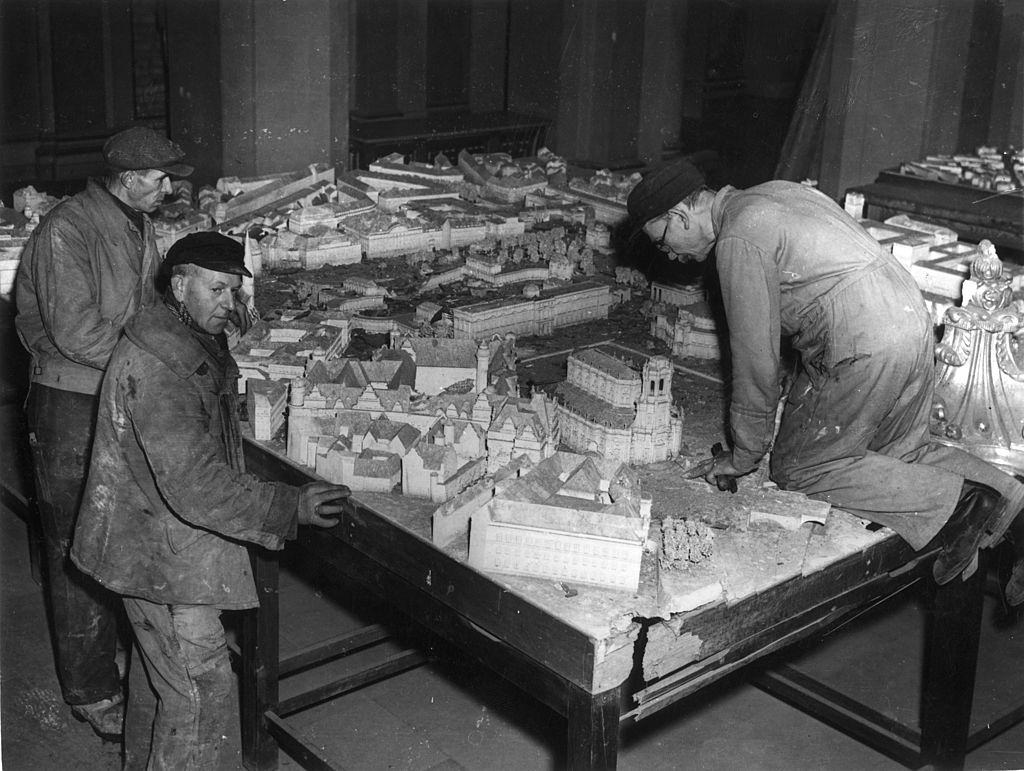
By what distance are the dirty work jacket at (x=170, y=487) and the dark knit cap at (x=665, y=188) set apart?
1.59m

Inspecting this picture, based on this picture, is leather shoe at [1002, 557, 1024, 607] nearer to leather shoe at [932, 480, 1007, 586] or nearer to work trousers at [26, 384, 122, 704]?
leather shoe at [932, 480, 1007, 586]

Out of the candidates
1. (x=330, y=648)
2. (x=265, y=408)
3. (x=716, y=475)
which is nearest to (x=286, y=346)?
(x=265, y=408)

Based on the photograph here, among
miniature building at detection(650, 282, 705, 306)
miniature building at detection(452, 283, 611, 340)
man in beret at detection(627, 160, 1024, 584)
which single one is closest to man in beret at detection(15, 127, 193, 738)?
miniature building at detection(452, 283, 611, 340)

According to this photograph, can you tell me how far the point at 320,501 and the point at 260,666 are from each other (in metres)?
1.13

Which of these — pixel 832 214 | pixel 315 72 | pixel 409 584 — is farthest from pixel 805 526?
pixel 315 72

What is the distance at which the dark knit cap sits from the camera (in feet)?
13.9

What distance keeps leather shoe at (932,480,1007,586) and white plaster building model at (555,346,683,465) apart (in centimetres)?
108

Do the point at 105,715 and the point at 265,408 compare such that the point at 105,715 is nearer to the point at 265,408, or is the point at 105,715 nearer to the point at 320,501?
the point at 265,408

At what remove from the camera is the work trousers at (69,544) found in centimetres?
509

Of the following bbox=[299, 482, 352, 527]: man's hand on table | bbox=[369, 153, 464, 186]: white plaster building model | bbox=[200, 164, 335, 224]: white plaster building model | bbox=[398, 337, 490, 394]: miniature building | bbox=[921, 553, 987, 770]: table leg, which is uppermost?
bbox=[369, 153, 464, 186]: white plaster building model

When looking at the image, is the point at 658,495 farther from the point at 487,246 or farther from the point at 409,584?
the point at 487,246

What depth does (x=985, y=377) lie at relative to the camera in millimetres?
5043

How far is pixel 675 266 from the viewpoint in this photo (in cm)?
686

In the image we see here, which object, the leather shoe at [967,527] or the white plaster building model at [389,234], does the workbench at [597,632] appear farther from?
the white plaster building model at [389,234]
